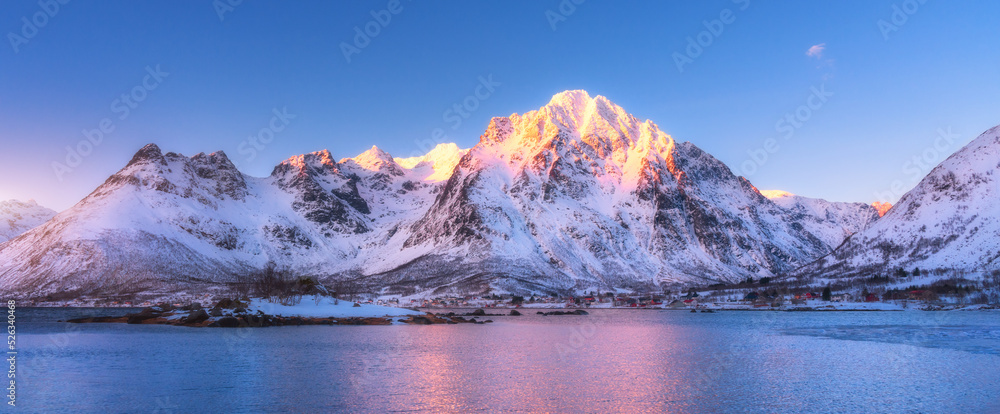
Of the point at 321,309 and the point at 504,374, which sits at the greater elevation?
the point at 321,309

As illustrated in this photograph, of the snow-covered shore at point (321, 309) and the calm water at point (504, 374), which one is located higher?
the snow-covered shore at point (321, 309)

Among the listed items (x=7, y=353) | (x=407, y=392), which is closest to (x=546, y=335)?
(x=407, y=392)

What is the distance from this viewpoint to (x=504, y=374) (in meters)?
52.9

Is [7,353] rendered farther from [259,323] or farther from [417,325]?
[417,325]

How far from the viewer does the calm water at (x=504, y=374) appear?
39.7m

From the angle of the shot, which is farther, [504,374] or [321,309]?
[321,309]

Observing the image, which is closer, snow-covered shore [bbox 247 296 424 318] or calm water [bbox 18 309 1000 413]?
calm water [bbox 18 309 1000 413]

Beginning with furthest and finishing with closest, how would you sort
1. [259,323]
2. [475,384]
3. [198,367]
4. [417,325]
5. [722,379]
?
[417,325] < [259,323] < [198,367] < [722,379] < [475,384]

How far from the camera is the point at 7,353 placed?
217 ft

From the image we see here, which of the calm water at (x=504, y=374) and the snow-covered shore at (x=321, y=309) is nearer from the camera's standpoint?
the calm water at (x=504, y=374)

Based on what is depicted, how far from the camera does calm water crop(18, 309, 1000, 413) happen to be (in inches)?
1564

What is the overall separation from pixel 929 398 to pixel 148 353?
220 ft

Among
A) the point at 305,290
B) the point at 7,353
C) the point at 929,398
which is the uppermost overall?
the point at 305,290

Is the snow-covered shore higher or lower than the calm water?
higher
